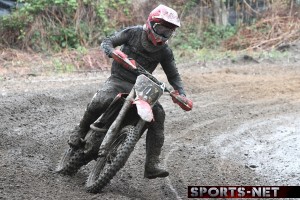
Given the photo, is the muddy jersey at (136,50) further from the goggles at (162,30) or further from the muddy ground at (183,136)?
the muddy ground at (183,136)

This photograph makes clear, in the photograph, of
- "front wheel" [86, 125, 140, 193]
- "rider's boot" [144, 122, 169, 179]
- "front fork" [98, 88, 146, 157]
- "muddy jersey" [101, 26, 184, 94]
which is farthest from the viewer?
"muddy jersey" [101, 26, 184, 94]

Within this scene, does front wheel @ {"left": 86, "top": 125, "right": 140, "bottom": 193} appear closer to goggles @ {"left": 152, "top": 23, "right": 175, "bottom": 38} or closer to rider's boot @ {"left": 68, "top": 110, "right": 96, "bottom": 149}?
rider's boot @ {"left": 68, "top": 110, "right": 96, "bottom": 149}

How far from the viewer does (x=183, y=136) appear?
371 inches

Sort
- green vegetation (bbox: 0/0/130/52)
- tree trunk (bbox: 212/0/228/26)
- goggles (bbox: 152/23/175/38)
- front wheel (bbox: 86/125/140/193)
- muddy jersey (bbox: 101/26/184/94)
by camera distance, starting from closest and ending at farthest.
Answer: front wheel (bbox: 86/125/140/193)
goggles (bbox: 152/23/175/38)
muddy jersey (bbox: 101/26/184/94)
green vegetation (bbox: 0/0/130/52)
tree trunk (bbox: 212/0/228/26)

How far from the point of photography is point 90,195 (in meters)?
5.92

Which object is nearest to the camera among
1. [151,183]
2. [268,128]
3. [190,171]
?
[151,183]

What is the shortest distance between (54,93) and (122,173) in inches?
184

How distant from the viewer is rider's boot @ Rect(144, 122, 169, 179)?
6.51 metres

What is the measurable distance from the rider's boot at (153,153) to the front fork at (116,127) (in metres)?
0.41

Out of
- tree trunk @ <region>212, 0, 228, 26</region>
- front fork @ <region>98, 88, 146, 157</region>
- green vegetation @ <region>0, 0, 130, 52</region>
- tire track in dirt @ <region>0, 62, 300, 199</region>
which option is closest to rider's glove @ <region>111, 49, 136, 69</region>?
front fork @ <region>98, 88, 146, 157</region>

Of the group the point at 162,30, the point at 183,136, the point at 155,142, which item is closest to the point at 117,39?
the point at 162,30

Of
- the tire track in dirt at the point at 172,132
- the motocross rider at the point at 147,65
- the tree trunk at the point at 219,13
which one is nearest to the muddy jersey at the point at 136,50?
the motocross rider at the point at 147,65

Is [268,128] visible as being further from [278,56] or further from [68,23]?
[68,23]

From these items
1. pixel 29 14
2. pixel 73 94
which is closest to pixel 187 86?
pixel 73 94
